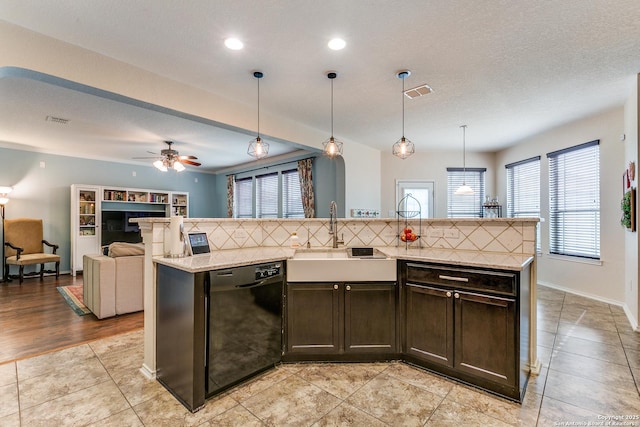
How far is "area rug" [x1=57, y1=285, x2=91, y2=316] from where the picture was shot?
3984 millimetres

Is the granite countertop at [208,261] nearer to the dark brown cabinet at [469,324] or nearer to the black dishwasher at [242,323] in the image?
the black dishwasher at [242,323]

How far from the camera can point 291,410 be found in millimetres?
1914

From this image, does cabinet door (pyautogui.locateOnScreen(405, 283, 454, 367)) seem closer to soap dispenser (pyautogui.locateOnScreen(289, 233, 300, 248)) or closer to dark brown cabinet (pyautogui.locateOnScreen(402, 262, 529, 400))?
dark brown cabinet (pyautogui.locateOnScreen(402, 262, 529, 400))

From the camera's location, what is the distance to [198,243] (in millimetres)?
Result: 2467

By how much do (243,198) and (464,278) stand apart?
23.1ft

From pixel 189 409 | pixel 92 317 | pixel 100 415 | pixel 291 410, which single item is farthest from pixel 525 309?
pixel 92 317

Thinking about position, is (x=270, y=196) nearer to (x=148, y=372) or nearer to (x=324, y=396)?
(x=148, y=372)

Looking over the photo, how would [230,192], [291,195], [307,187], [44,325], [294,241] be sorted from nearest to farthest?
[294,241] → [44,325] → [307,187] → [291,195] → [230,192]

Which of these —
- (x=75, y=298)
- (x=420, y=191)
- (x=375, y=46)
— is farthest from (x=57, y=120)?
(x=420, y=191)

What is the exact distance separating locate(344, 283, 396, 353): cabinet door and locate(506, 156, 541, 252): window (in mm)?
4441

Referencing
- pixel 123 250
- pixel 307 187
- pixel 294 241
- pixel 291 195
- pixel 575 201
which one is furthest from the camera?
pixel 291 195

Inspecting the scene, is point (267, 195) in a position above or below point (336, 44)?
below

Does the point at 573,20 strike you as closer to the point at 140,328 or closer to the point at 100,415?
the point at 100,415

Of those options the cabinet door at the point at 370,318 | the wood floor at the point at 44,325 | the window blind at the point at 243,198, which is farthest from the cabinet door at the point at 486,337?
the window blind at the point at 243,198
